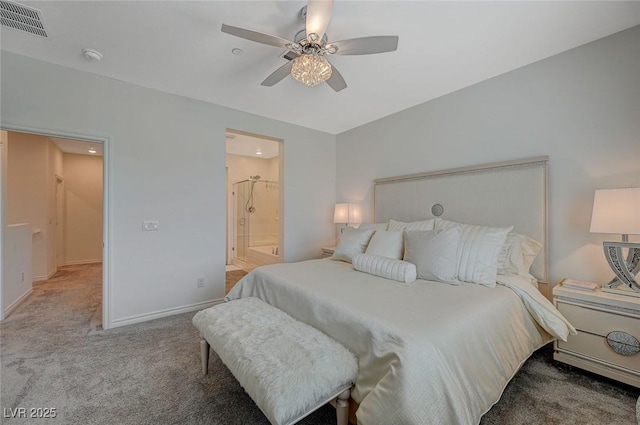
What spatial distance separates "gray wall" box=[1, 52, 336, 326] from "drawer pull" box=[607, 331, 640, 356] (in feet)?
11.8

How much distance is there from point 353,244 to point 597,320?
190cm

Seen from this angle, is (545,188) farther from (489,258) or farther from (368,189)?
(368,189)

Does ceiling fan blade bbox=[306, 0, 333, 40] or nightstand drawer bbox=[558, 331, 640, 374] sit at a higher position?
ceiling fan blade bbox=[306, 0, 333, 40]

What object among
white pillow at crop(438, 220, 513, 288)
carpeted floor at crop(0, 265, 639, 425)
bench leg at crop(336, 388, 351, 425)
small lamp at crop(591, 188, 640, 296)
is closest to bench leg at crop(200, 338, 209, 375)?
carpeted floor at crop(0, 265, 639, 425)

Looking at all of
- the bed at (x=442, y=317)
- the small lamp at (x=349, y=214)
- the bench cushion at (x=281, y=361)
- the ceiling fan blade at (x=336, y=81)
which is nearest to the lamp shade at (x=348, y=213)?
the small lamp at (x=349, y=214)

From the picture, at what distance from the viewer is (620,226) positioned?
1.72 m

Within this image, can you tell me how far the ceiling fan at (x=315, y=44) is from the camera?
5.13ft

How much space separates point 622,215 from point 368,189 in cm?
260

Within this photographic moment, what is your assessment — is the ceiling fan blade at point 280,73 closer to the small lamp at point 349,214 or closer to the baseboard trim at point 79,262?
the small lamp at point 349,214

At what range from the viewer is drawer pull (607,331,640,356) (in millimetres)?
1649

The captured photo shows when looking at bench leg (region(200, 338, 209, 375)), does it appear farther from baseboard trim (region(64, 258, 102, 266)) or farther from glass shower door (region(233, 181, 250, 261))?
baseboard trim (region(64, 258, 102, 266))

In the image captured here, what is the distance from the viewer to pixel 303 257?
13.7ft

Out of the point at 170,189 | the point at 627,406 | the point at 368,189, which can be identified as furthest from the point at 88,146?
the point at 627,406

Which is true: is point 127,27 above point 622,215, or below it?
above
